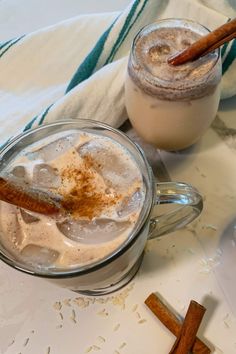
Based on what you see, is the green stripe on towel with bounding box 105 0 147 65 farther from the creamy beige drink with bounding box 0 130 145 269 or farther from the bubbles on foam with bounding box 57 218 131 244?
the bubbles on foam with bounding box 57 218 131 244

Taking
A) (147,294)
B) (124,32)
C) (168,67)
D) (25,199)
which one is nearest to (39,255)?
(25,199)

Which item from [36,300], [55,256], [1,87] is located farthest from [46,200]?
[1,87]

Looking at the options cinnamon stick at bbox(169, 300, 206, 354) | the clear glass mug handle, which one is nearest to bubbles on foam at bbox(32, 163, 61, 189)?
the clear glass mug handle

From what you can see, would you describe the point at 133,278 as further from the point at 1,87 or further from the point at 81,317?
the point at 1,87

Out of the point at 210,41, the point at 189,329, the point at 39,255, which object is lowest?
the point at 189,329

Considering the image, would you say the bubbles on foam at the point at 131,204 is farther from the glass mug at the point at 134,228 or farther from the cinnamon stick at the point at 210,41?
the cinnamon stick at the point at 210,41

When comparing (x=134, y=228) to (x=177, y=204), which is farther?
(x=177, y=204)

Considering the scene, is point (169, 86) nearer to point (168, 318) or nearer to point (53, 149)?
point (53, 149)
